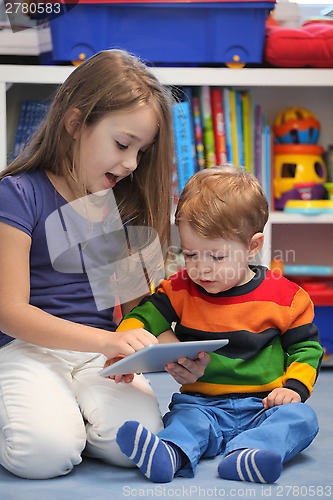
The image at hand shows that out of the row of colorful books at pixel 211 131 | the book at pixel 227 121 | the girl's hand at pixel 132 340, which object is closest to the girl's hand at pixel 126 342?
the girl's hand at pixel 132 340

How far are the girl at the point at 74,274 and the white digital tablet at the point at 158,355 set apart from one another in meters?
0.03

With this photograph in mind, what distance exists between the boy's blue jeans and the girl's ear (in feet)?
1.59

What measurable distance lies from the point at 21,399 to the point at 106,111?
488 millimetres

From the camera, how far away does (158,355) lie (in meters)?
0.89

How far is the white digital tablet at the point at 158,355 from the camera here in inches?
33.4

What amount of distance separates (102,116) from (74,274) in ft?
0.92

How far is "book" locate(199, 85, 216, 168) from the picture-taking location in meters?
1.70

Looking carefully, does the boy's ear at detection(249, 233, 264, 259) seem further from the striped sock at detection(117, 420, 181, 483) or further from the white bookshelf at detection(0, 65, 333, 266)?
the white bookshelf at detection(0, 65, 333, 266)

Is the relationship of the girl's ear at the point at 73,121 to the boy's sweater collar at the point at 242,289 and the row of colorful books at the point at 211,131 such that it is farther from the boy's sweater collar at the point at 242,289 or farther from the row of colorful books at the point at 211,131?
the row of colorful books at the point at 211,131

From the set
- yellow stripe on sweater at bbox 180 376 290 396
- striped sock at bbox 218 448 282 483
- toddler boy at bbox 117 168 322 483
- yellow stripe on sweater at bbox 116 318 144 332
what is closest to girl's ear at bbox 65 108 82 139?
toddler boy at bbox 117 168 322 483

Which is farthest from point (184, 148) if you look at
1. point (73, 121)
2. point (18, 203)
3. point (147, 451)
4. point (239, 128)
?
point (147, 451)

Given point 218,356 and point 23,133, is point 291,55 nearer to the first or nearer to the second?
point 23,133

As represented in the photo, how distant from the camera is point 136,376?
112 cm

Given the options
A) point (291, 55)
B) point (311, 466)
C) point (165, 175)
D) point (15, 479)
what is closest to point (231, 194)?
point (165, 175)
